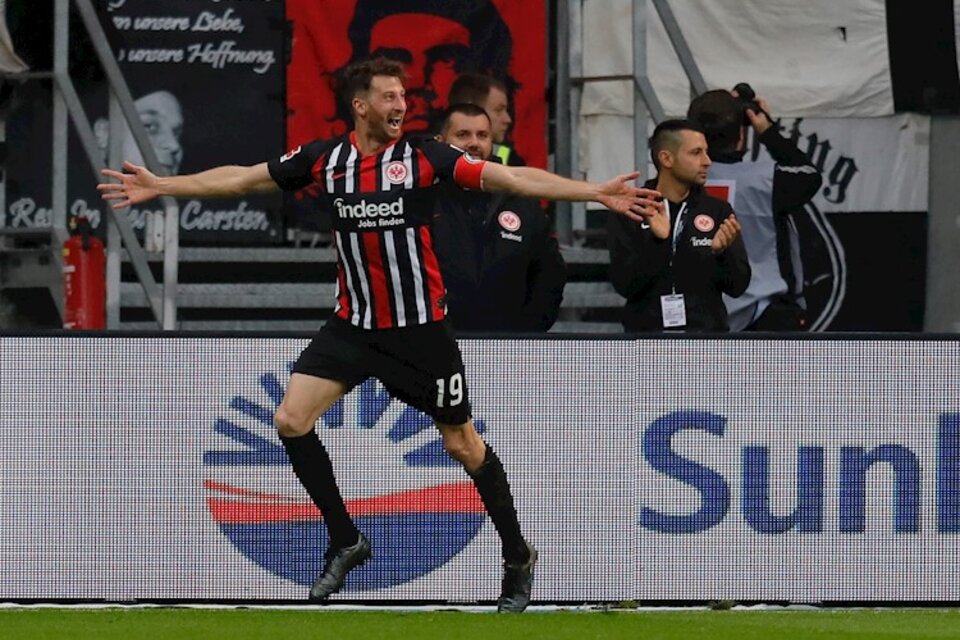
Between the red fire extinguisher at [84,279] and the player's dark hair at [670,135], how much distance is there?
2981 mm

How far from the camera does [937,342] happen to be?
11.2 meters

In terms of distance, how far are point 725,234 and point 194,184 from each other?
2531 mm

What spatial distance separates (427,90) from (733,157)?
2687 millimetres

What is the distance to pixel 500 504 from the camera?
10.5m

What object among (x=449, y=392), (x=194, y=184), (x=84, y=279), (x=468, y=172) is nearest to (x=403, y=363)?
(x=449, y=392)

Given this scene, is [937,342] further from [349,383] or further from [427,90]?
[427,90]

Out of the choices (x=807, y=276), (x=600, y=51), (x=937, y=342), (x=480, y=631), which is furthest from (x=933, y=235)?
(x=480, y=631)

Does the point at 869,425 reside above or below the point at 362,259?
below

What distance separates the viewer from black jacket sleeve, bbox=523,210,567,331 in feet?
39.1

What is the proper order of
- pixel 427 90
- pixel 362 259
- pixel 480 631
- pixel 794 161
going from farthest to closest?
pixel 427 90, pixel 794 161, pixel 362 259, pixel 480 631

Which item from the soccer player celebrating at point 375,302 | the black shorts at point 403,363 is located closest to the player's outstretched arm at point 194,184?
the soccer player celebrating at point 375,302

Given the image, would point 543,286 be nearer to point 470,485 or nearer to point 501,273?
point 501,273

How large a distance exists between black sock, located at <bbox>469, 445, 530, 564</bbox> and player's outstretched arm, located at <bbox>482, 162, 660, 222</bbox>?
3.84 feet

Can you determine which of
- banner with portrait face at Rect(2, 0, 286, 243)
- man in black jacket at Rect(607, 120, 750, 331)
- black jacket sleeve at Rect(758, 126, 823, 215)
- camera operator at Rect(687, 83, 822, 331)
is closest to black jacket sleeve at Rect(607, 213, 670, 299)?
man in black jacket at Rect(607, 120, 750, 331)
